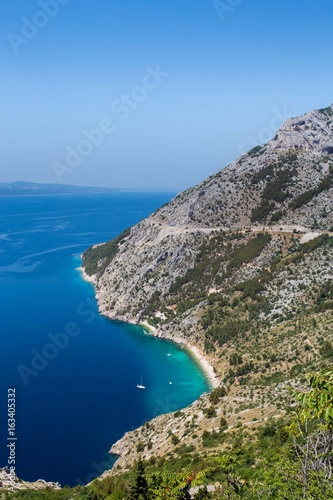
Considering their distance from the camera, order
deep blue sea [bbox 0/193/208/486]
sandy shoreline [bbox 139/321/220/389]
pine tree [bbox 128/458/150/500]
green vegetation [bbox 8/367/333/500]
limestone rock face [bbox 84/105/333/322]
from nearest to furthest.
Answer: green vegetation [bbox 8/367/333/500]
pine tree [bbox 128/458/150/500]
deep blue sea [bbox 0/193/208/486]
sandy shoreline [bbox 139/321/220/389]
limestone rock face [bbox 84/105/333/322]

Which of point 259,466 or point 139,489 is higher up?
point 139,489

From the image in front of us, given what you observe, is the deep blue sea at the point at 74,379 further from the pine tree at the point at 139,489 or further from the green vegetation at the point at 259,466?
the pine tree at the point at 139,489

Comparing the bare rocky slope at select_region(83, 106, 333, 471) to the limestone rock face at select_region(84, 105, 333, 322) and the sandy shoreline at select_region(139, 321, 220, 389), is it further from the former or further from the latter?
the sandy shoreline at select_region(139, 321, 220, 389)

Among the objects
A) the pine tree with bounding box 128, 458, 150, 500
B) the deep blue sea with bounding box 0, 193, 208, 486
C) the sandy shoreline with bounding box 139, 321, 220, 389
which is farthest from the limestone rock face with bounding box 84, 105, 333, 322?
the pine tree with bounding box 128, 458, 150, 500

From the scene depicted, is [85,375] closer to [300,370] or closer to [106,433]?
[106,433]

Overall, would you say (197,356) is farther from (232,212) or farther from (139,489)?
(139,489)

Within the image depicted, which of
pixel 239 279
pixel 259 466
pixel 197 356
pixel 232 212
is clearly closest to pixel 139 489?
pixel 259 466

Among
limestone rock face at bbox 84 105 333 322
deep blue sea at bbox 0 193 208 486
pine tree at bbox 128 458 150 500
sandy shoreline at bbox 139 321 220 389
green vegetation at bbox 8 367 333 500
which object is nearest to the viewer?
green vegetation at bbox 8 367 333 500

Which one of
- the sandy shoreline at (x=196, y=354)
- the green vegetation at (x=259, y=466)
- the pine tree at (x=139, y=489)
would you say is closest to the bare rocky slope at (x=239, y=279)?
the sandy shoreline at (x=196, y=354)

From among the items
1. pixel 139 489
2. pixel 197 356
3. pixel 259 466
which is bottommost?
pixel 259 466
